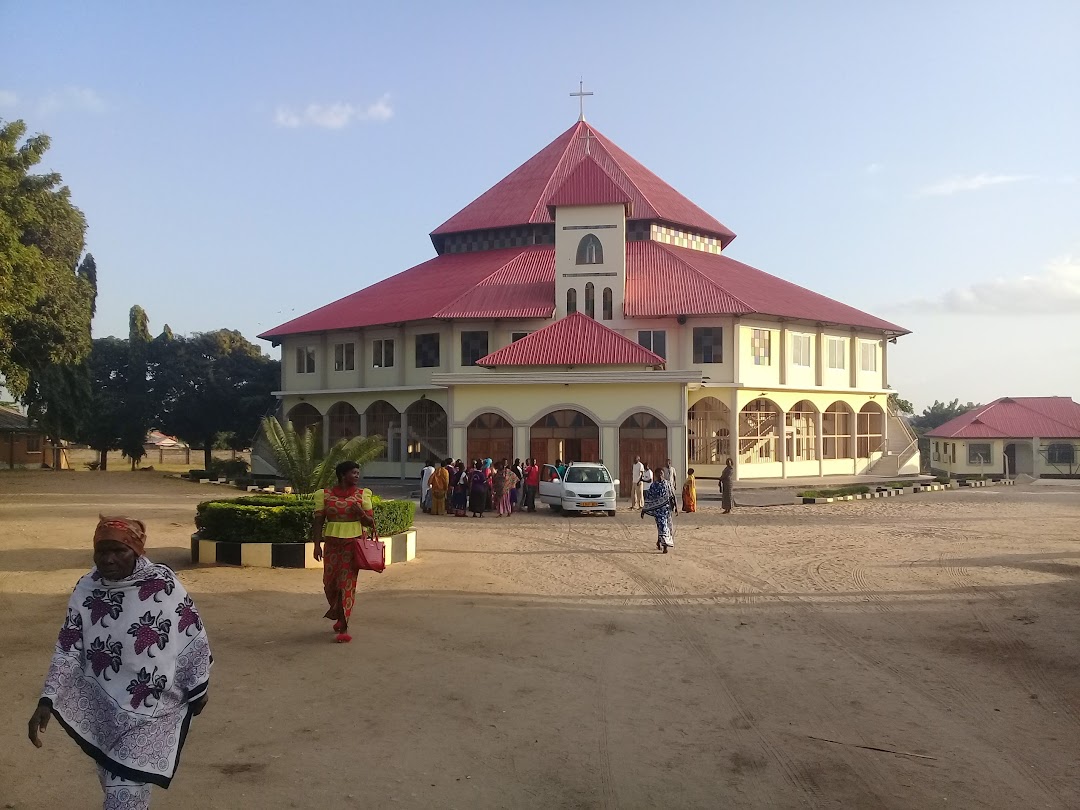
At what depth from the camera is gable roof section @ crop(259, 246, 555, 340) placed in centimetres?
3434

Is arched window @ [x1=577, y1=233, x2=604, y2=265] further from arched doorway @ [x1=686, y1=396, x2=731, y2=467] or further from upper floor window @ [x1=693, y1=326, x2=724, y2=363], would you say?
arched doorway @ [x1=686, y1=396, x2=731, y2=467]

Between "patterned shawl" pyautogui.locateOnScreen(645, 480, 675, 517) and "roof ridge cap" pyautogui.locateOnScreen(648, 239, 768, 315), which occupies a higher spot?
"roof ridge cap" pyautogui.locateOnScreen(648, 239, 768, 315)

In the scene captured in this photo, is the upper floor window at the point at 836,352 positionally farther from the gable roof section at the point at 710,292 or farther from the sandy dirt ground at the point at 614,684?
the sandy dirt ground at the point at 614,684

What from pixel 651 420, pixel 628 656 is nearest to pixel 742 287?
pixel 651 420

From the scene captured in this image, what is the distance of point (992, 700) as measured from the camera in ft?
21.6

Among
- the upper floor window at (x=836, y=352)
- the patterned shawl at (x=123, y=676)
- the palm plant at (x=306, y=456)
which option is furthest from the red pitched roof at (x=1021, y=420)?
the patterned shawl at (x=123, y=676)

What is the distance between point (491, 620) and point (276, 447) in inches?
294

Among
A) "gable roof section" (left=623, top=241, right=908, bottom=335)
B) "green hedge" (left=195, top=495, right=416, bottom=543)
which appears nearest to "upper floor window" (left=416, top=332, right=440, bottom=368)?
"gable roof section" (left=623, top=241, right=908, bottom=335)

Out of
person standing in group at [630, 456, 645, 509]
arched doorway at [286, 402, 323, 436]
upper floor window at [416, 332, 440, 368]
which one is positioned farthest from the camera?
arched doorway at [286, 402, 323, 436]

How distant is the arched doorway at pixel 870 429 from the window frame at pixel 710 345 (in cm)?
957

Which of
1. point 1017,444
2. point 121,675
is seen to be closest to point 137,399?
Answer: point 121,675

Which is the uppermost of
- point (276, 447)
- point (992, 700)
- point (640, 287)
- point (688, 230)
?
point (688, 230)

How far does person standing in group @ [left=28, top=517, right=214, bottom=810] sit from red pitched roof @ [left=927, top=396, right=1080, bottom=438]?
55.1 meters

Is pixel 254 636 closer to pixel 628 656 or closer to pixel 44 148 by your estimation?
pixel 628 656
